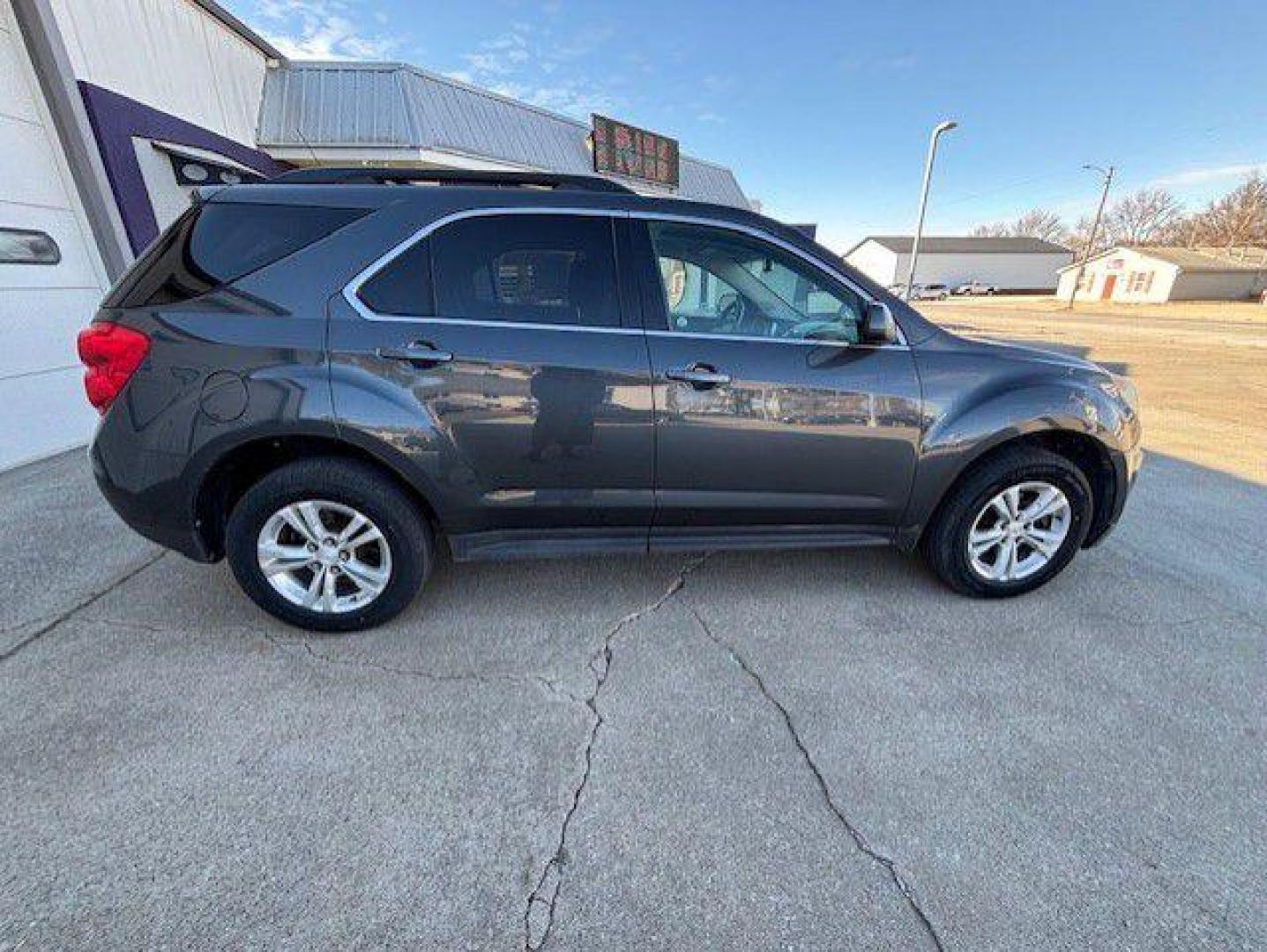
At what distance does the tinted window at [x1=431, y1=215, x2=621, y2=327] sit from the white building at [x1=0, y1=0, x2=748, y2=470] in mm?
4593

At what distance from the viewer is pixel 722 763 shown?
204 cm

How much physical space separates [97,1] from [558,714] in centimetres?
797

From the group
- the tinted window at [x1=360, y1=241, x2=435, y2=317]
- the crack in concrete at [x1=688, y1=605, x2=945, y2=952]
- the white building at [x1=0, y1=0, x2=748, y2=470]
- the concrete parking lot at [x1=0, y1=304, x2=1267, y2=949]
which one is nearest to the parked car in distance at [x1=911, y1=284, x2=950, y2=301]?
the white building at [x1=0, y1=0, x2=748, y2=470]

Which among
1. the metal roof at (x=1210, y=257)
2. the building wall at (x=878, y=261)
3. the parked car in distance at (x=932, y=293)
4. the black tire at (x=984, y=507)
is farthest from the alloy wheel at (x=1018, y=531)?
the building wall at (x=878, y=261)

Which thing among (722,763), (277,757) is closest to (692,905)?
(722,763)

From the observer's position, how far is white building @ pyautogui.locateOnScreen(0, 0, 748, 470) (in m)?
4.77

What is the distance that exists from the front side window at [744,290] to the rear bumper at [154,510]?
2.25m

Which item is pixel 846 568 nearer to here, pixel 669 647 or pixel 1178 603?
pixel 669 647

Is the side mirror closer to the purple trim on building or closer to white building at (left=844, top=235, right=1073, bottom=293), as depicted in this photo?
the purple trim on building

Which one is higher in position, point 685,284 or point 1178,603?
point 685,284

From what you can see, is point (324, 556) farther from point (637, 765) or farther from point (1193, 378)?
point (1193, 378)

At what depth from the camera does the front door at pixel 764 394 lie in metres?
2.58

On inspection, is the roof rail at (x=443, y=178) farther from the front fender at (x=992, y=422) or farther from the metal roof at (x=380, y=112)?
the metal roof at (x=380, y=112)

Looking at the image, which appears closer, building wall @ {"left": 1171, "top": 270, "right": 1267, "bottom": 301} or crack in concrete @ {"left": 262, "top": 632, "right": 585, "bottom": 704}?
crack in concrete @ {"left": 262, "top": 632, "right": 585, "bottom": 704}
